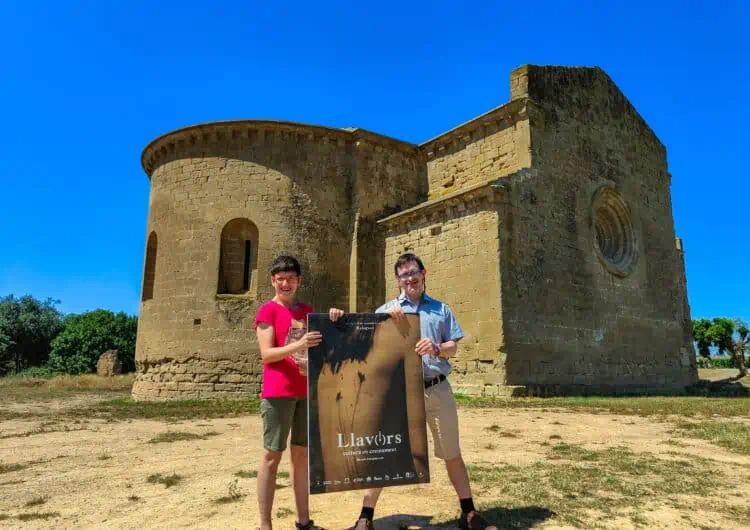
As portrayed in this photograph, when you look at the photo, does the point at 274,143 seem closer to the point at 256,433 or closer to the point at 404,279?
the point at 256,433

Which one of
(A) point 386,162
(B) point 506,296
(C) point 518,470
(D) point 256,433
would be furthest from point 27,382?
(C) point 518,470

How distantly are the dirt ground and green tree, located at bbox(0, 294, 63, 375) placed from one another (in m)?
28.9

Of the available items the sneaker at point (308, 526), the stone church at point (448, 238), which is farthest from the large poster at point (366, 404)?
the stone church at point (448, 238)

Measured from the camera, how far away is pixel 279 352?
3.08 m

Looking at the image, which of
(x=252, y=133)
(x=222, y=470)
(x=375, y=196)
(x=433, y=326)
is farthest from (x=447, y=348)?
(x=252, y=133)

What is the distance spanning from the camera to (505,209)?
1184 centimetres

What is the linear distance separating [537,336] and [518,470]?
7.55 meters

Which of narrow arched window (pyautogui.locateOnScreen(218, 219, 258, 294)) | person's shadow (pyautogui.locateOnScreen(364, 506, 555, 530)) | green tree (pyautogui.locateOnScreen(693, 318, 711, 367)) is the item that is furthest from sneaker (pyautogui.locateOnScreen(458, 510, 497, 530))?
green tree (pyautogui.locateOnScreen(693, 318, 711, 367))

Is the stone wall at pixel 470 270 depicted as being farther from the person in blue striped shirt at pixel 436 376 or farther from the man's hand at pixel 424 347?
the man's hand at pixel 424 347

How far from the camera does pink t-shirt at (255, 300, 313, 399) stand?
315 cm

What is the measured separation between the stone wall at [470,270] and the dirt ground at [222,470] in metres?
2.62

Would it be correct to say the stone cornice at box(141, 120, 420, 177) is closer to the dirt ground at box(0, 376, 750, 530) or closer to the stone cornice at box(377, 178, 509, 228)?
the stone cornice at box(377, 178, 509, 228)

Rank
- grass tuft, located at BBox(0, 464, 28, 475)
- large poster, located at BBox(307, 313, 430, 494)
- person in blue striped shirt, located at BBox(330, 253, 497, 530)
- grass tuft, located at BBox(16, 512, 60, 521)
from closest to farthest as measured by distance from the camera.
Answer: large poster, located at BBox(307, 313, 430, 494)
person in blue striped shirt, located at BBox(330, 253, 497, 530)
grass tuft, located at BBox(16, 512, 60, 521)
grass tuft, located at BBox(0, 464, 28, 475)

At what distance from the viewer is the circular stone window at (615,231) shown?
49.8ft
